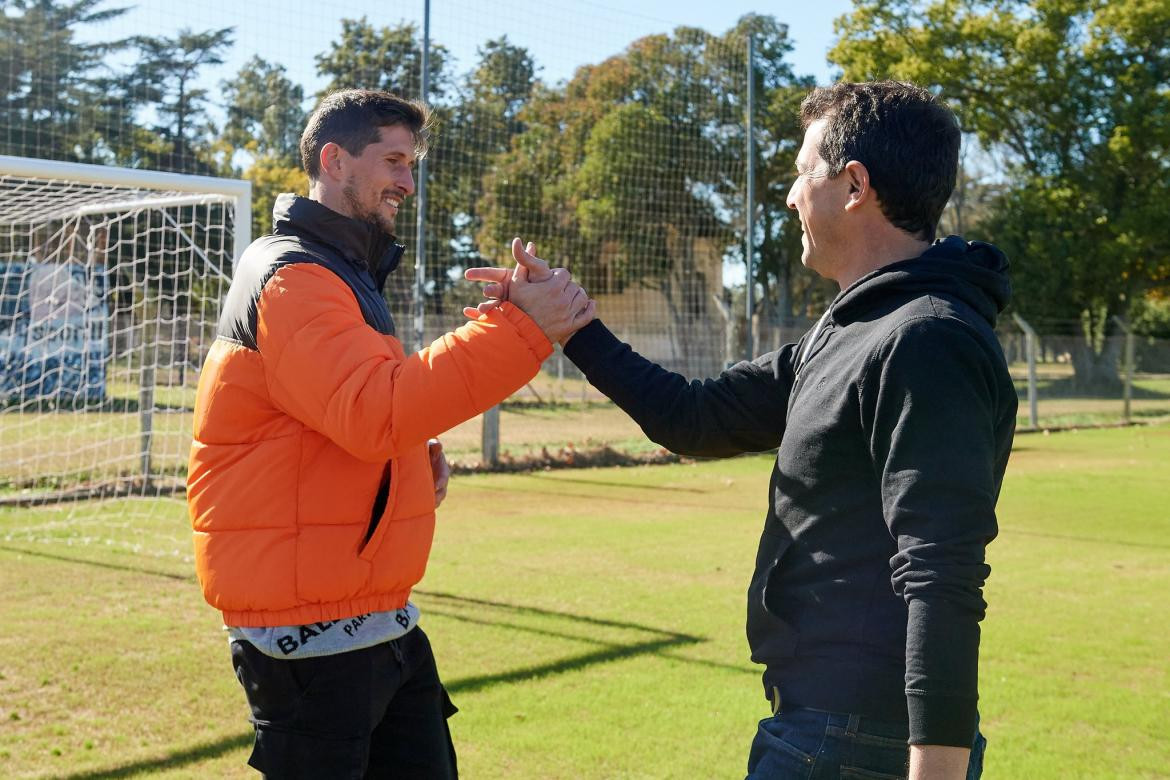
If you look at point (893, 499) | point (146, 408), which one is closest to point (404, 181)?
point (893, 499)

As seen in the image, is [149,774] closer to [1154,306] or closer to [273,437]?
[273,437]

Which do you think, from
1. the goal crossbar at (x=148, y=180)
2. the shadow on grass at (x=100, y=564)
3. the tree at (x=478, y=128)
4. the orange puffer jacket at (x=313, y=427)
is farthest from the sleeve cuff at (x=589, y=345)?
the tree at (x=478, y=128)

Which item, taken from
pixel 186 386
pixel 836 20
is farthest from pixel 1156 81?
pixel 186 386

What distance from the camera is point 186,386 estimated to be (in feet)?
34.6

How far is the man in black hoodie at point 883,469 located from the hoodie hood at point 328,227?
1064 mm

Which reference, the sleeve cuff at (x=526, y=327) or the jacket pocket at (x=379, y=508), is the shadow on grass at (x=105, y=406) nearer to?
the jacket pocket at (x=379, y=508)

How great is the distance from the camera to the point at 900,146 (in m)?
2.03

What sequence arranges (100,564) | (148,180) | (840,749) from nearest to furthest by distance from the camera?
(840,749) → (148,180) → (100,564)

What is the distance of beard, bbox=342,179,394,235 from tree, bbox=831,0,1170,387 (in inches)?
1168

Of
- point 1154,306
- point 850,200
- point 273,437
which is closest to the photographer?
point 850,200

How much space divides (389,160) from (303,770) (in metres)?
1.44

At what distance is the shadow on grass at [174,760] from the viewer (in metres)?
4.10

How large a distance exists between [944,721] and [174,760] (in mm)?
3392

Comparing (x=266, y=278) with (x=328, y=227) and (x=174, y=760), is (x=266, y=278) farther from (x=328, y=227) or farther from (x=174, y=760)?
(x=174, y=760)
